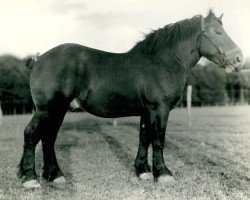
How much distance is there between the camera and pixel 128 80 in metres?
6.34

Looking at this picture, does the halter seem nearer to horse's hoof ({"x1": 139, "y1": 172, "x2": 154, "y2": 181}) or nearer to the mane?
the mane

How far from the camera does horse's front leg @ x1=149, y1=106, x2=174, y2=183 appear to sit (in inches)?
246

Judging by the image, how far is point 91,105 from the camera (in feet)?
21.0

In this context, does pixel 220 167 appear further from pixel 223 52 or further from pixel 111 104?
pixel 111 104

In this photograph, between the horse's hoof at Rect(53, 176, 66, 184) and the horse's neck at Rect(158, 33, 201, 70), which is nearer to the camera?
the horse's hoof at Rect(53, 176, 66, 184)

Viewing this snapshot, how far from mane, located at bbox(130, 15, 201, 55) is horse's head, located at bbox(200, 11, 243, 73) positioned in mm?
195

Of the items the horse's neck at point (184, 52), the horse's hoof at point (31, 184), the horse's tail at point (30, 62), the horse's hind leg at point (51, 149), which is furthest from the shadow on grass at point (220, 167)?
the horse's tail at point (30, 62)

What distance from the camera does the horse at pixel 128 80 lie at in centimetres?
625

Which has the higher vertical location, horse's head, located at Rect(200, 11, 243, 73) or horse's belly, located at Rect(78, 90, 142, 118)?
horse's head, located at Rect(200, 11, 243, 73)

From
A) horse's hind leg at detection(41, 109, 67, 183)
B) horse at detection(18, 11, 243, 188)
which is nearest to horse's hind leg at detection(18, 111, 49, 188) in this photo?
Answer: horse at detection(18, 11, 243, 188)

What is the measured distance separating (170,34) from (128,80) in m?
1.22

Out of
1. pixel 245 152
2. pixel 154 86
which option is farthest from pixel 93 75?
pixel 245 152

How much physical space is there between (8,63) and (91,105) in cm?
3364

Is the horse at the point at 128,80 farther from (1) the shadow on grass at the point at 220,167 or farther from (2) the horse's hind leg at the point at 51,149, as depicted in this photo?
(1) the shadow on grass at the point at 220,167
